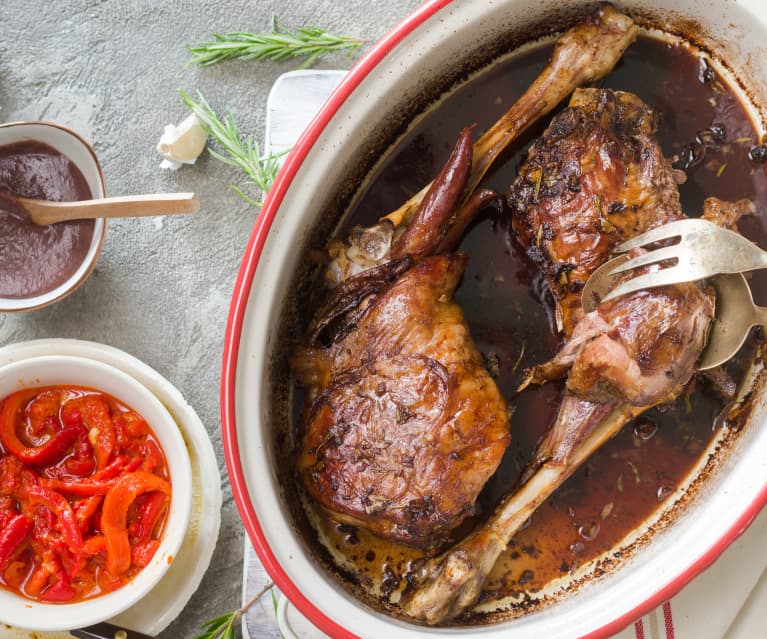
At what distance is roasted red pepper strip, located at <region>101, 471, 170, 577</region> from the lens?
5.96 ft

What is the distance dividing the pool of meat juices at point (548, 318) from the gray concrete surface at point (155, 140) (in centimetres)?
39

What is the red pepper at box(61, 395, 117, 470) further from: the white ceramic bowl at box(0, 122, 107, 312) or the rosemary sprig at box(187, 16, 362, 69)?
the rosemary sprig at box(187, 16, 362, 69)

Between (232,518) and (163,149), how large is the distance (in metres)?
0.95

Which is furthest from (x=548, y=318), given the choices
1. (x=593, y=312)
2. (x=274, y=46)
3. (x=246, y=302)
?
(x=274, y=46)

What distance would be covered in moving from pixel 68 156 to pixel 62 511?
86cm

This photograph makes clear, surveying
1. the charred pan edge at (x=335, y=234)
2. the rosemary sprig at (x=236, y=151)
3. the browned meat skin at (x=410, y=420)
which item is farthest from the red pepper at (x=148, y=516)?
the rosemary sprig at (x=236, y=151)

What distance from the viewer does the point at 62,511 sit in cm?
183

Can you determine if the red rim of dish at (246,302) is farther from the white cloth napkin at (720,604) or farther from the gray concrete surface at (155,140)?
the white cloth napkin at (720,604)

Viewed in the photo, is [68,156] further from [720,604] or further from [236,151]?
[720,604]

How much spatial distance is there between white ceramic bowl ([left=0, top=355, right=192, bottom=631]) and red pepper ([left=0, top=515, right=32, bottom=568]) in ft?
0.29

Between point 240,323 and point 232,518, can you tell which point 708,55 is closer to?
point 240,323

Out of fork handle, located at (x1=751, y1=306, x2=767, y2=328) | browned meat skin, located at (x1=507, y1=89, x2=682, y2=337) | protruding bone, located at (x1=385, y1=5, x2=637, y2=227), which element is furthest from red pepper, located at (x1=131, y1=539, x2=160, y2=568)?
fork handle, located at (x1=751, y1=306, x2=767, y2=328)

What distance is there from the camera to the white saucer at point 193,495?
192 centimetres

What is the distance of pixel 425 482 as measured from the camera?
158cm
